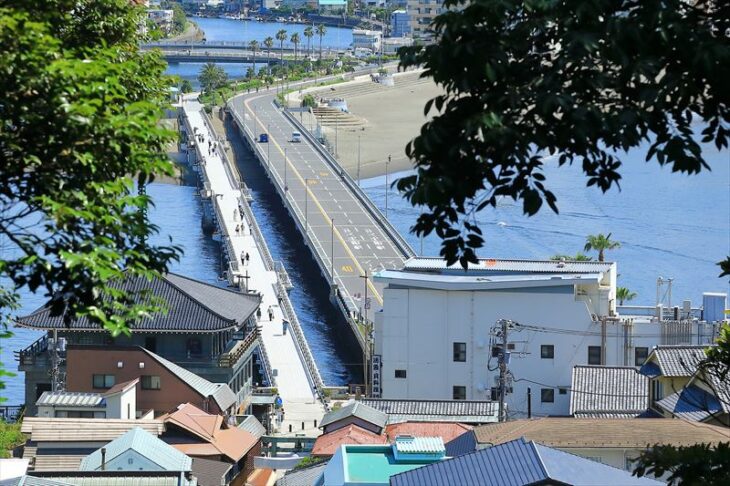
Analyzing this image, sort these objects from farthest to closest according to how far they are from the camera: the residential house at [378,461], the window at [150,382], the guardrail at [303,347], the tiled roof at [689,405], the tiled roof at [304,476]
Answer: the guardrail at [303,347]
the window at [150,382]
the tiled roof at [689,405]
the tiled roof at [304,476]
the residential house at [378,461]

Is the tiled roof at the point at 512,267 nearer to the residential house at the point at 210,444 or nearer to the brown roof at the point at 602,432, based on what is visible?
the residential house at the point at 210,444

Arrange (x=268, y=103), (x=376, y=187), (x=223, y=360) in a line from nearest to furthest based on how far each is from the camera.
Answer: (x=223, y=360)
(x=376, y=187)
(x=268, y=103)

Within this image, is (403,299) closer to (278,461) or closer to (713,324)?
(713,324)

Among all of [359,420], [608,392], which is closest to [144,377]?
[359,420]

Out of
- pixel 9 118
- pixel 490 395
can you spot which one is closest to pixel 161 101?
pixel 9 118

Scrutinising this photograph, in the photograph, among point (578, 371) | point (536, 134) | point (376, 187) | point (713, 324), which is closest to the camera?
point (536, 134)

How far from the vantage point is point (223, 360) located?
1597 inches

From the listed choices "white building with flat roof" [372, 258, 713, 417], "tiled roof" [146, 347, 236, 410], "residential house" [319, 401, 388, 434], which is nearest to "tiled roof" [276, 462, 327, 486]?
"residential house" [319, 401, 388, 434]

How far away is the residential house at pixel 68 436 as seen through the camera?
2928 cm

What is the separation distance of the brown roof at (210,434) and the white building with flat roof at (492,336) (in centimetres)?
1154

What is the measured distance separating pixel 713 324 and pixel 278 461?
682 inches

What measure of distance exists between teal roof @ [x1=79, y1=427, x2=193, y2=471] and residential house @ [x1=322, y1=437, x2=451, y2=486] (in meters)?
3.61

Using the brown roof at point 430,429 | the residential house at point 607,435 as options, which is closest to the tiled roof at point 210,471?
the brown roof at point 430,429

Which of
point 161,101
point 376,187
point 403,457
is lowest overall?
point 376,187
